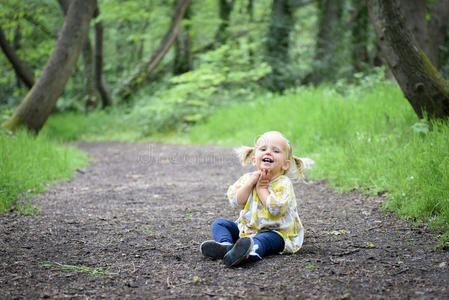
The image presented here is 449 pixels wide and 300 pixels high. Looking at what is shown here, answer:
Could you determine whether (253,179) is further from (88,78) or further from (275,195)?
(88,78)

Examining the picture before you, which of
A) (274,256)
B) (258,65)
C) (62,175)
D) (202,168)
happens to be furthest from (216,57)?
(274,256)

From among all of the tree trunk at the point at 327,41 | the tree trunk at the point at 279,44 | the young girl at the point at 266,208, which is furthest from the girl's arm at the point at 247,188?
the tree trunk at the point at 327,41

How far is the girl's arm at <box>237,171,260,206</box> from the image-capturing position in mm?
3055

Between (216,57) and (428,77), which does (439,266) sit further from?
(216,57)

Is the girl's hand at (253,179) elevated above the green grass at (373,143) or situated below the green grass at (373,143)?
above

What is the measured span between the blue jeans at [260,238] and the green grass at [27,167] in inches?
86.3

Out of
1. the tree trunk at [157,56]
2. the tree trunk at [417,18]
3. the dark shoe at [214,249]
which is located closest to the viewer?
the dark shoe at [214,249]

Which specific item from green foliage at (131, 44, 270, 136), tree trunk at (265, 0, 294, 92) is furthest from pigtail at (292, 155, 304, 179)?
tree trunk at (265, 0, 294, 92)

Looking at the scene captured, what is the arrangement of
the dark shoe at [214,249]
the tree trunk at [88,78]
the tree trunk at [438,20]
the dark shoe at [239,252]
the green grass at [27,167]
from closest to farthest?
1. the dark shoe at [239,252]
2. the dark shoe at [214,249]
3. the green grass at [27,167]
4. the tree trunk at [438,20]
5. the tree trunk at [88,78]

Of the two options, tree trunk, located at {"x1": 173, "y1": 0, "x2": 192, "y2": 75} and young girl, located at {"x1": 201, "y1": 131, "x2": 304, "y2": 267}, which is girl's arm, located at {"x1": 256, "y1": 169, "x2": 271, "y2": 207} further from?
Answer: tree trunk, located at {"x1": 173, "y1": 0, "x2": 192, "y2": 75}

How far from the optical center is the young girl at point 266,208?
9.61ft

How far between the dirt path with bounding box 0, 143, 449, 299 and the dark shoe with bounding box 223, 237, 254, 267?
2.7 inches

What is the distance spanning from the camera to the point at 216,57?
Answer: 41.9ft

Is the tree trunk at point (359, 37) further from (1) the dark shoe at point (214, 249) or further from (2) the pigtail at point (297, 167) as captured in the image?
(1) the dark shoe at point (214, 249)
